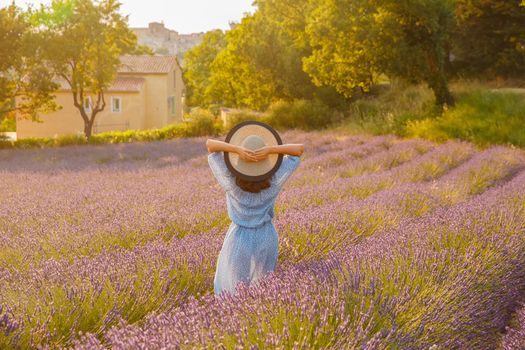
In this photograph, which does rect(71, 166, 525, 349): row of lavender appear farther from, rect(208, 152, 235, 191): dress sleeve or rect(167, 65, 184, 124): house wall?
rect(167, 65, 184, 124): house wall

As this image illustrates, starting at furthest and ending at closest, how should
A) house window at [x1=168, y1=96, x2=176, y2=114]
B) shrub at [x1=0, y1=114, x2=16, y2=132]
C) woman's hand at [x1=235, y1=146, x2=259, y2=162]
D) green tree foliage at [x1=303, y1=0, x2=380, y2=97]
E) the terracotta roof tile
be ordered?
shrub at [x1=0, y1=114, x2=16, y2=132] < house window at [x1=168, y1=96, x2=176, y2=114] < the terracotta roof tile < green tree foliage at [x1=303, y1=0, x2=380, y2=97] < woman's hand at [x1=235, y1=146, x2=259, y2=162]

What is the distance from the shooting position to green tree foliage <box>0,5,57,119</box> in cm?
1668

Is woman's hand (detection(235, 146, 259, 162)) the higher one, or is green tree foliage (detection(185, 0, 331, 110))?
green tree foliage (detection(185, 0, 331, 110))

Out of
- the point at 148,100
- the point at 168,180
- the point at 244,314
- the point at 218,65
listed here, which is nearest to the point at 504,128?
the point at 168,180

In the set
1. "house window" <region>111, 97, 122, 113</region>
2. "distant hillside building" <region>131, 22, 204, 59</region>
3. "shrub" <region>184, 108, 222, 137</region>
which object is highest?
"distant hillside building" <region>131, 22, 204, 59</region>

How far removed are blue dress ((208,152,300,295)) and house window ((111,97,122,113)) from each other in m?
29.8

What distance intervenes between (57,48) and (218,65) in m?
14.0

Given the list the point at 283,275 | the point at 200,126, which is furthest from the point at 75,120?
the point at 283,275

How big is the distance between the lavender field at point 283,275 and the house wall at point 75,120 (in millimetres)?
25850

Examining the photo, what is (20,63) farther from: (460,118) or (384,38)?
(460,118)

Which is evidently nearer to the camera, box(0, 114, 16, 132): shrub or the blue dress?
the blue dress

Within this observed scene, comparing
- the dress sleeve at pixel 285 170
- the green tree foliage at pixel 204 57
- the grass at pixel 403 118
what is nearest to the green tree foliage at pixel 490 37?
the grass at pixel 403 118

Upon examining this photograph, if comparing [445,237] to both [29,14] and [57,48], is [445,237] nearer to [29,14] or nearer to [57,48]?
[57,48]

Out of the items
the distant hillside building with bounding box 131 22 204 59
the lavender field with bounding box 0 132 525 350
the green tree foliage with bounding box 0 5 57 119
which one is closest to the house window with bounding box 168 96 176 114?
the green tree foliage with bounding box 0 5 57 119
